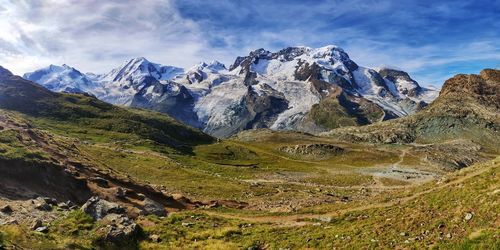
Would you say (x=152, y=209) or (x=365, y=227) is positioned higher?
(x=365, y=227)

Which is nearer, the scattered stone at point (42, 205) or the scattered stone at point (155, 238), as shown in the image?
the scattered stone at point (155, 238)

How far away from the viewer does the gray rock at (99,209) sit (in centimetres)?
3538

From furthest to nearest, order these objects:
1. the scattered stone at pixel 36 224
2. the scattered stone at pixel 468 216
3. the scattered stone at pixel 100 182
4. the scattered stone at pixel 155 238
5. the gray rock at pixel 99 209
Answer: the scattered stone at pixel 100 182, the gray rock at pixel 99 209, the scattered stone at pixel 155 238, the scattered stone at pixel 36 224, the scattered stone at pixel 468 216

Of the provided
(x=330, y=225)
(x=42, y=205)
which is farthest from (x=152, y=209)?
(x=330, y=225)

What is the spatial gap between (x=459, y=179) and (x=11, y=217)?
122ft

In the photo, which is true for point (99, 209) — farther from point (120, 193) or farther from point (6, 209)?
point (120, 193)

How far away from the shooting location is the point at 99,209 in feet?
118

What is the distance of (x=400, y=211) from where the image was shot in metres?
34.7

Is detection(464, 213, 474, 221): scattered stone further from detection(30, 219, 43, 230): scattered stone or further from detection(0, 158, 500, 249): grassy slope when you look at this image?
detection(30, 219, 43, 230): scattered stone

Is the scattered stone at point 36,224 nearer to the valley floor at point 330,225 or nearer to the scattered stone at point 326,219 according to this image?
the valley floor at point 330,225

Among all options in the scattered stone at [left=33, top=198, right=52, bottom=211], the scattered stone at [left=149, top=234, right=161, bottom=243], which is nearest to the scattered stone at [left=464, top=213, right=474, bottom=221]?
the scattered stone at [left=149, top=234, right=161, bottom=243]

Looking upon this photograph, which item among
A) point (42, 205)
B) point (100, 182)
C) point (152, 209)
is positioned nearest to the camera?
point (42, 205)

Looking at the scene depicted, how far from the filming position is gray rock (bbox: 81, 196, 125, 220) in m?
35.4

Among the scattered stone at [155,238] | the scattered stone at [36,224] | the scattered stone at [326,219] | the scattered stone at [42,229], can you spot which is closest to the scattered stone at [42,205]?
the scattered stone at [36,224]
